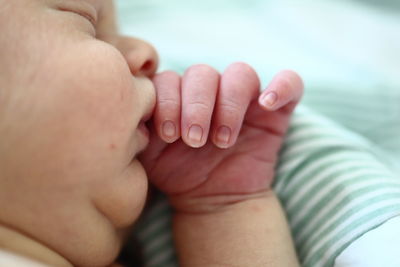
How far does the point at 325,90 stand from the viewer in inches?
42.1

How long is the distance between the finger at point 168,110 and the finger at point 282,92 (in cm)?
13

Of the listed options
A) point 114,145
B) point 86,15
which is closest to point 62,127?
point 114,145

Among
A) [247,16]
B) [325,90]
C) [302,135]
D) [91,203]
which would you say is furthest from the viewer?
[247,16]

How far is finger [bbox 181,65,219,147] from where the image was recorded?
63cm

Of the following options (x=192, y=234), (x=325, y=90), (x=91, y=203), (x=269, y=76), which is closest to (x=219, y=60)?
(x=269, y=76)

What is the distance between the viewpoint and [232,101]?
2.25 feet

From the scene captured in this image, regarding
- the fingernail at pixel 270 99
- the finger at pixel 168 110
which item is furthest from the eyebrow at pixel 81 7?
the fingernail at pixel 270 99

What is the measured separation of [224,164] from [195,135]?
5.4 inches

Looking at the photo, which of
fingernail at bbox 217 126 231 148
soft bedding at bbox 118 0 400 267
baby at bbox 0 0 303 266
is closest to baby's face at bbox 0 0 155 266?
baby at bbox 0 0 303 266

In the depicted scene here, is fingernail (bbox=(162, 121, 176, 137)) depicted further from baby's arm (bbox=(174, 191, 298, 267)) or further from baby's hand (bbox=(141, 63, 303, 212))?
baby's arm (bbox=(174, 191, 298, 267))

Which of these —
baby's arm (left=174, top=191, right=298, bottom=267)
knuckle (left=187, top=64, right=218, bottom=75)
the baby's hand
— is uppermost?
knuckle (left=187, top=64, right=218, bottom=75)

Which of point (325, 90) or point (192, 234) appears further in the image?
point (325, 90)

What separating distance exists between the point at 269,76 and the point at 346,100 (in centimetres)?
18

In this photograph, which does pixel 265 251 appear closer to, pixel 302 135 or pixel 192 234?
pixel 192 234
